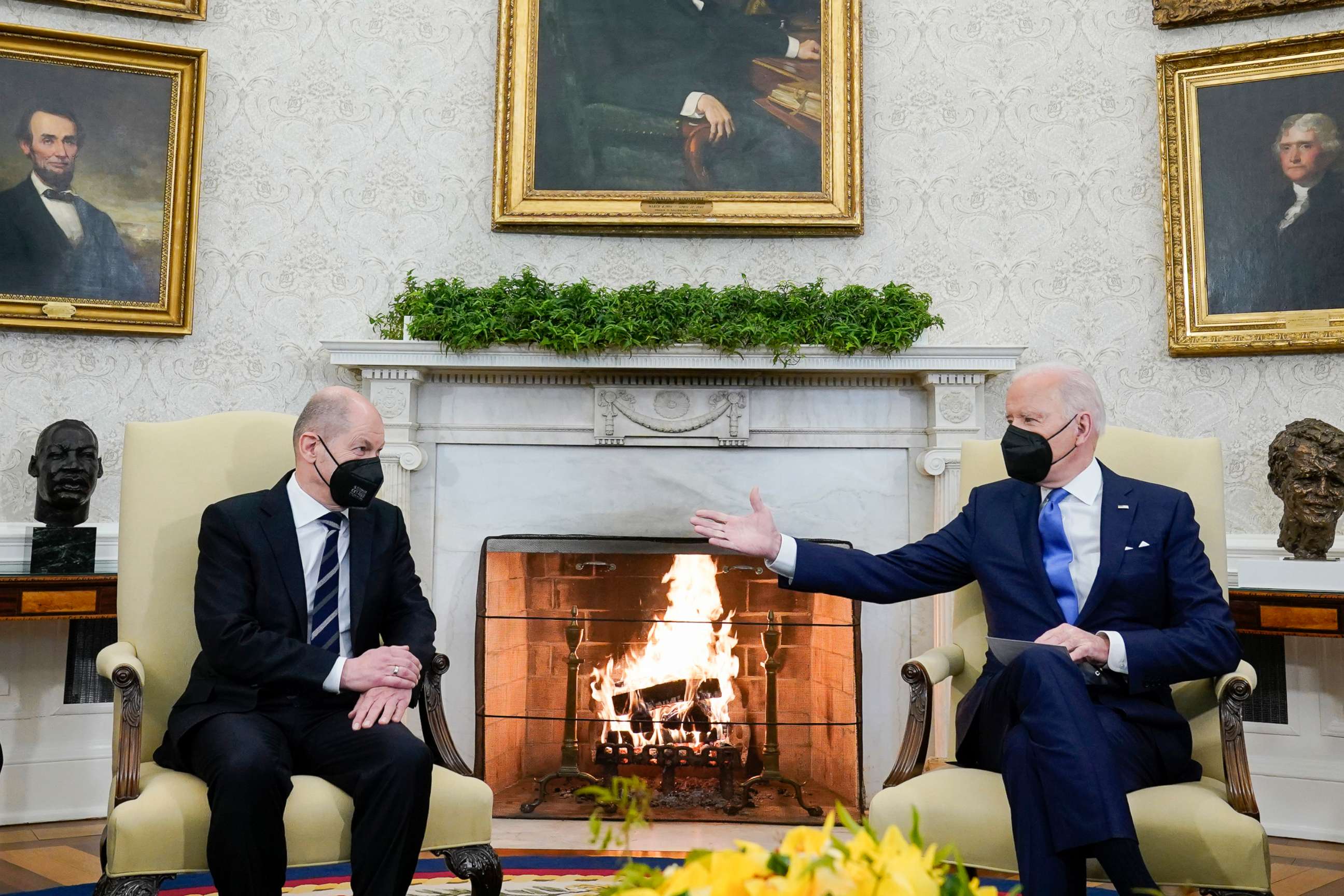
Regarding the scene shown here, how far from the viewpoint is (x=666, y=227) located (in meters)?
4.34

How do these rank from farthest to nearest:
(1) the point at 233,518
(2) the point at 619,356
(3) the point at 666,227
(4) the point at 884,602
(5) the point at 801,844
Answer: (3) the point at 666,227, (2) the point at 619,356, (4) the point at 884,602, (1) the point at 233,518, (5) the point at 801,844

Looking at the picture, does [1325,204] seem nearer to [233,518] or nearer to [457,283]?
[457,283]

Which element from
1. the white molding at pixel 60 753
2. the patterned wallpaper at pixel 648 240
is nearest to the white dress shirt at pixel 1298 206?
the patterned wallpaper at pixel 648 240

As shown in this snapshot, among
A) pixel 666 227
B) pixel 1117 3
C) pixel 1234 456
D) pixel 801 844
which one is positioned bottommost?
pixel 801 844

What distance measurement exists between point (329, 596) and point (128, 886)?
0.76 metres

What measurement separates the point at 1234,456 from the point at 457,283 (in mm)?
3237

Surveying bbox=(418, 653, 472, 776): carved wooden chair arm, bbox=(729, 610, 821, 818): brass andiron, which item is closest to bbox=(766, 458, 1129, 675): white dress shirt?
bbox=(418, 653, 472, 776): carved wooden chair arm

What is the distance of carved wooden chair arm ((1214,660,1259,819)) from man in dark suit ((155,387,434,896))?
175 centimetres

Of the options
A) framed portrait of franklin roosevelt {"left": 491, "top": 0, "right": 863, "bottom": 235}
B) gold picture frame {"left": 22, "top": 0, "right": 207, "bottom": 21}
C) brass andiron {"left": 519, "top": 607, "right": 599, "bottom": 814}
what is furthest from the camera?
framed portrait of franklin roosevelt {"left": 491, "top": 0, "right": 863, "bottom": 235}

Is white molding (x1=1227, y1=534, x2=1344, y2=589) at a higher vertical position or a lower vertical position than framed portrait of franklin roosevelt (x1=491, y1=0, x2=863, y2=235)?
lower

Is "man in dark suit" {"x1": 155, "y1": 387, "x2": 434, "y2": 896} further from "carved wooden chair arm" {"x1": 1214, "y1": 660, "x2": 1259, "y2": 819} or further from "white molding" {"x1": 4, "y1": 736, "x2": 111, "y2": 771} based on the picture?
"white molding" {"x1": 4, "y1": 736, "x2": 111, "y2": 771}

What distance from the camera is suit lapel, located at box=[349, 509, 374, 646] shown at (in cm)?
257

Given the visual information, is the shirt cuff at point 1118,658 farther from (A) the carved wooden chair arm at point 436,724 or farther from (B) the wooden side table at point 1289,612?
(A) the carved wooden chair arm at point 436,724

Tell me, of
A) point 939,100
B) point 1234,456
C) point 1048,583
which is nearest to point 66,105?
point 939,100
